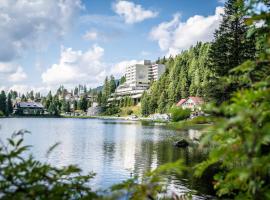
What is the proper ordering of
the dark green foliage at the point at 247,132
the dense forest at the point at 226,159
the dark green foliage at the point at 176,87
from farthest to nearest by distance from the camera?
1. the dark green foliage at the point at 176,87
2. the dense forest at the point at 226,159
3. the dark green foliage at the point at 247,132

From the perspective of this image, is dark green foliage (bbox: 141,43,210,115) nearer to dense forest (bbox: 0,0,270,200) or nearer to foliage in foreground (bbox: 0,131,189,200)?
dense forest (bbox: 0,0,270,200)

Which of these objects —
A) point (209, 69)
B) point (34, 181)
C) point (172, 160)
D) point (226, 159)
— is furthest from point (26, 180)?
point (209, 69)

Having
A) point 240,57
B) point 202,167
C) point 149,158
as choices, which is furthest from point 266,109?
point 240,57

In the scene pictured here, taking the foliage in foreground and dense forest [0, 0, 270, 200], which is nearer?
dense forest [0, 0, 270, 200]

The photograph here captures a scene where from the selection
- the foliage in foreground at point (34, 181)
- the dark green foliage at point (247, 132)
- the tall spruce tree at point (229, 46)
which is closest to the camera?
the dark green foliage at point (247, 132)

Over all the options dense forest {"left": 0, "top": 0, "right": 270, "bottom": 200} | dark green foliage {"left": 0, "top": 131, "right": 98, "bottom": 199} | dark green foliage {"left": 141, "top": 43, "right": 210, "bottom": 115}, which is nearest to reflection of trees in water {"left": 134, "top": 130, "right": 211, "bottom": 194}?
dense forest {"left": 0, "top": 0, "right": 270, "bottom": 200}

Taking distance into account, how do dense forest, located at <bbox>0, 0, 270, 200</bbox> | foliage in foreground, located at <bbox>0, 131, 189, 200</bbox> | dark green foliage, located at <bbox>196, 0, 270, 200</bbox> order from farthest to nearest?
1. foliage in foreground, located at <bbox>0, 131, 189, 200</bbox>
2. dense forest, located at <bbox>0, 0, 270, 200</bbox>
3. dark green foliage, located at <bbox>196, 0, 270, 200</bbox>

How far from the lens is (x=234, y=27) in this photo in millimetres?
46281

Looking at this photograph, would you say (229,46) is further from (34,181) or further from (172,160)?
(34,181)

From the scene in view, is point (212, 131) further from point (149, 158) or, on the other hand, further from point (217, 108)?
point (149, 158)

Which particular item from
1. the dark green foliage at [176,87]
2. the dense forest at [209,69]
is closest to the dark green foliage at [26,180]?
the dense forest at [209,69]

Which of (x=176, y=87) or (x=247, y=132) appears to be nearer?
(x=247, y=132)

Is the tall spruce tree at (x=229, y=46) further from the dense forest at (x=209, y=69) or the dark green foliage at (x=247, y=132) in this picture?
the dark green foliage at (x=247, y=132)

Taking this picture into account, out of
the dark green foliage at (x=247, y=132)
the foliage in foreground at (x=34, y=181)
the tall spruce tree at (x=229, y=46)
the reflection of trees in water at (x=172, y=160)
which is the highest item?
the tall spruce tree at (x=229, y=46)
